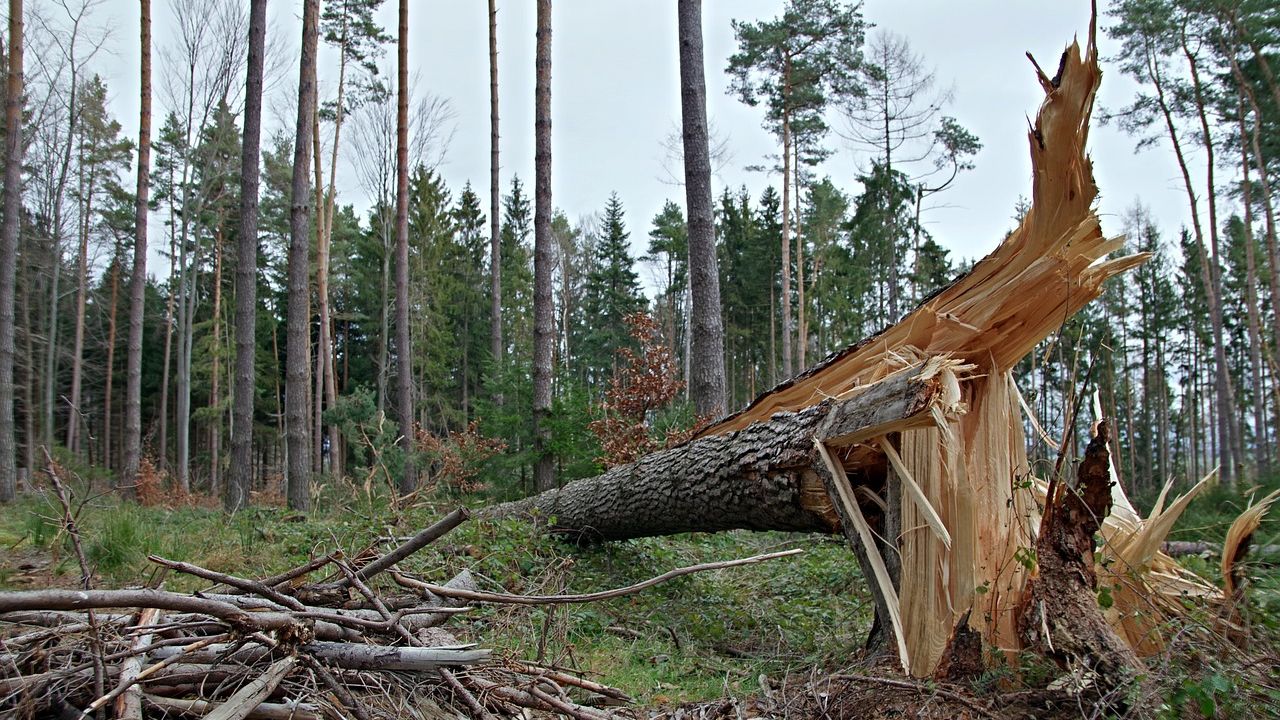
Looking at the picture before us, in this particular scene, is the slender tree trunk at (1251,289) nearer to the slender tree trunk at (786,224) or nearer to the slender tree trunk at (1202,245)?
the slender tree trunk at (1202,245)

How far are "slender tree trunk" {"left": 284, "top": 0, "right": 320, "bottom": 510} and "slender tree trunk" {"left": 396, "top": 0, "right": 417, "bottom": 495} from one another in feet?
8.59

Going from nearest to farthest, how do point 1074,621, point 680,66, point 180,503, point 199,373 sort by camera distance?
1. point 1074,621
2. point 680,66
3. point 180,503
4. point 199,373

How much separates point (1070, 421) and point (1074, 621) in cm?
76

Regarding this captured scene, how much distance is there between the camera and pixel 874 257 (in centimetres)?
2864

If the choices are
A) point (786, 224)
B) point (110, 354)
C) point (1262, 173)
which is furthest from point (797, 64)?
point (110, 354)

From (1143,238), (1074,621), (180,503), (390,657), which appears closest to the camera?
(390,657)

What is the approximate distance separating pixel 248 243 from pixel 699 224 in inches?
261

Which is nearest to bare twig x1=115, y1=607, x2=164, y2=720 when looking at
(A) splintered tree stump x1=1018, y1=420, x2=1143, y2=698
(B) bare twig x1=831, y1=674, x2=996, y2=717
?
(B) bare twig x1=831, y1=674, x2=996, y2=717

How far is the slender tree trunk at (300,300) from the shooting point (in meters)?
9.31

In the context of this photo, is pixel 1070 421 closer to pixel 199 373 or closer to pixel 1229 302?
pixel 199 373

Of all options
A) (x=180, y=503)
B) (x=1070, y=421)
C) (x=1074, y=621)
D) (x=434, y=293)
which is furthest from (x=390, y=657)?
(x=434, y=293)

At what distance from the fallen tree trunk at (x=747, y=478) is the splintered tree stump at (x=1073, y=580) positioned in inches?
27.1

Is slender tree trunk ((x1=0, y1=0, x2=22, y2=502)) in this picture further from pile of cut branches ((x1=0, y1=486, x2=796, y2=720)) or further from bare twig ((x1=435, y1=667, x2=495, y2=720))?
bare twig ((x1=435, y1=667, x2=495, y2=720))

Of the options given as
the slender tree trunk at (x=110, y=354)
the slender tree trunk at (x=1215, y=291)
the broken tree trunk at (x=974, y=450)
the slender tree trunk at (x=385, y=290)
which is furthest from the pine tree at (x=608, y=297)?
the broken tree trunk at (x=974, y=450)
